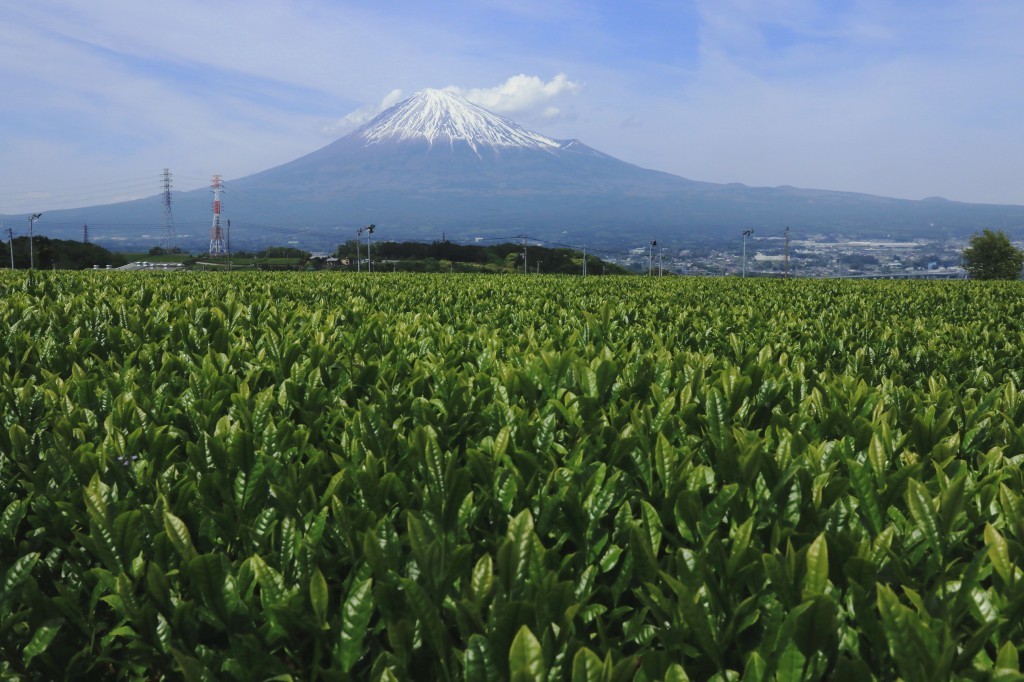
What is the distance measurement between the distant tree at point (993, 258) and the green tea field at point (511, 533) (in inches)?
4733

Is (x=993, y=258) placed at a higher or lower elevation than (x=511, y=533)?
higher

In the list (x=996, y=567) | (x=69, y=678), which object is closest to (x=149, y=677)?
(x=69, y=678)

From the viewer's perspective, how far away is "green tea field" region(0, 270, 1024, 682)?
159 cm

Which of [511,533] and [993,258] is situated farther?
[993,258]

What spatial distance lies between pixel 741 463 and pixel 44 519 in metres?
Result: 2.06

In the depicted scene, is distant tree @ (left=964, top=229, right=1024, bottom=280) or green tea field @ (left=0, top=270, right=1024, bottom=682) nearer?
green tea field @ (left=0, top=270, right=1024, bottom=682)

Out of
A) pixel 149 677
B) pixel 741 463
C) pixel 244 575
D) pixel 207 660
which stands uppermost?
pixel 741 463

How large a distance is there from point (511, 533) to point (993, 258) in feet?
404

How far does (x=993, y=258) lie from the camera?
10531 centimetres

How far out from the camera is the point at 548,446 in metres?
2.66

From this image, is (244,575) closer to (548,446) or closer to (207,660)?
(207,660)

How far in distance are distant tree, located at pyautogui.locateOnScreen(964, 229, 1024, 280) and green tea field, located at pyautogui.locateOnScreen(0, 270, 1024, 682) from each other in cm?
12021

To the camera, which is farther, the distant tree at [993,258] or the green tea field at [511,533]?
the distant tree at [993,258]

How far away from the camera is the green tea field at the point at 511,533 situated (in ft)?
5.21
